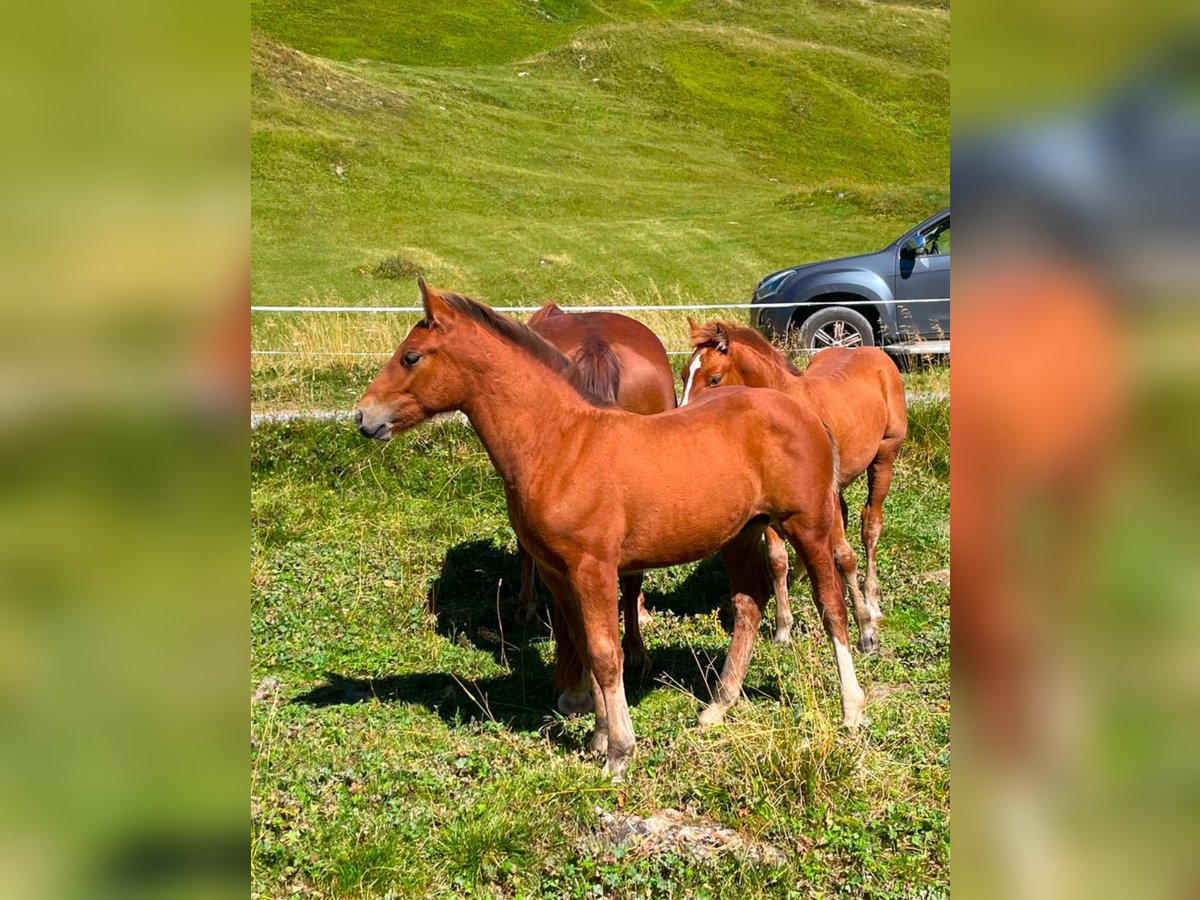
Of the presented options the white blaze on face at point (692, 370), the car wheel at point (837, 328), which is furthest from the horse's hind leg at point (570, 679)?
the car wheel at point (837, 328)

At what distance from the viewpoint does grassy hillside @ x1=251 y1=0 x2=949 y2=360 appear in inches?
950

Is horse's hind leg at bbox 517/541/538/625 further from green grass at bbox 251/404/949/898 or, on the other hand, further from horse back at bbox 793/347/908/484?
horse back at bbox 793/347/908/484

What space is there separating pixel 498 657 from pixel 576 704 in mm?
1085

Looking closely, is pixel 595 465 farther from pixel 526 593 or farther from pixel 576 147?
pixel 576 147

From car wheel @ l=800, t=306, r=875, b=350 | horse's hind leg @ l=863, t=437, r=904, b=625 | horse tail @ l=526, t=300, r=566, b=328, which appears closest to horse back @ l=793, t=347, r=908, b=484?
horse's hind leg @ l=863, t=437, r=904, b=625

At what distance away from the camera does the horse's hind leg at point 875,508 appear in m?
7.08

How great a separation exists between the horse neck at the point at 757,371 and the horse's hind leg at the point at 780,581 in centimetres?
110

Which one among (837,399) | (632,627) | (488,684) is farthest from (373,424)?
(837,399)

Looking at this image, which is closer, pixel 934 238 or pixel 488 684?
pixel 488 684

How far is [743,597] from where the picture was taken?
5.58 m
